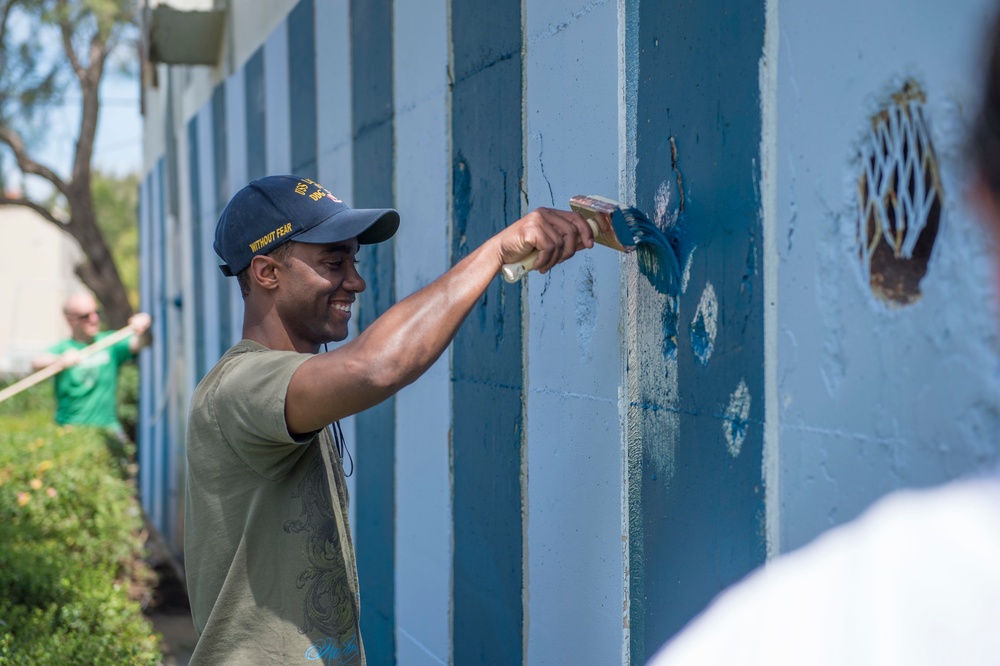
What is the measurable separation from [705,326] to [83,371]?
845cm

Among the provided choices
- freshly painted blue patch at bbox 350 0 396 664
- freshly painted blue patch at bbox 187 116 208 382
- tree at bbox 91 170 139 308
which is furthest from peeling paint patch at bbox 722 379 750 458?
tree at bbox 91 170 139 308

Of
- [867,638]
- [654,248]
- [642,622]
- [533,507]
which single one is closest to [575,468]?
[533,507]

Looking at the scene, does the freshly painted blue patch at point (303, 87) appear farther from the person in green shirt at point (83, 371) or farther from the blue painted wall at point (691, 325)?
the person in green shirt at point (83, 371)

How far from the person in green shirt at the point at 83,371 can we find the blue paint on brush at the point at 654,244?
7.92 meters

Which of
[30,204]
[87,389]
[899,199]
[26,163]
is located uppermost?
[26,163]

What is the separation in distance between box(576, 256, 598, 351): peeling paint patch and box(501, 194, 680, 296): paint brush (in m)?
0.33

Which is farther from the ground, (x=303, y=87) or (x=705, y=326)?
Answer: (x=303, y=87)

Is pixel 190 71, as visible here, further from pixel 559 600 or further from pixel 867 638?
pixel 867 638

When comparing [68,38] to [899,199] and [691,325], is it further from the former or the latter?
[899,199]

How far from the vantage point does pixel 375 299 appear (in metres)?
4.57

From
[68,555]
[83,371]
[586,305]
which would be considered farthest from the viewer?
[83,371]

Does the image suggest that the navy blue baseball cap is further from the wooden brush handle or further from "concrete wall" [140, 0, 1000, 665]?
"concrete wall" [140, 0, 1000, 665]

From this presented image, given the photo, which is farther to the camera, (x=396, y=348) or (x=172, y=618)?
(x=172, y=618)

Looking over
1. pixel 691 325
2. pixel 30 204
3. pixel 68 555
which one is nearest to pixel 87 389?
pixel 68 555
